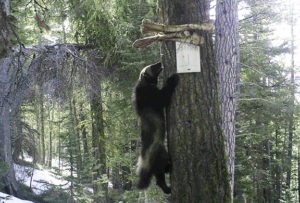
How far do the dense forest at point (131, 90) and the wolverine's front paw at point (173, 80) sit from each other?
0.06 m

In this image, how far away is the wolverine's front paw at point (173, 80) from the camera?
294cm

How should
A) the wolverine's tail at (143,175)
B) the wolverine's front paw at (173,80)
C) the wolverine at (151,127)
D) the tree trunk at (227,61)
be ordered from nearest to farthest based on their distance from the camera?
the wolverine's front paw at (173,80) < the wolverine at (151,127) < the wolverine's tail at (143,175) < the tree trunk at (227,61)

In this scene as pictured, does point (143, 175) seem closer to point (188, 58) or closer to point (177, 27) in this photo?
point (188, 58)

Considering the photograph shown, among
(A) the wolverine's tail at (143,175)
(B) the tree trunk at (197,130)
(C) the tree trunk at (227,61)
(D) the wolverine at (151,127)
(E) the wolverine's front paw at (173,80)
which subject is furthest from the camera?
(C) the tree trunk at (227,61)

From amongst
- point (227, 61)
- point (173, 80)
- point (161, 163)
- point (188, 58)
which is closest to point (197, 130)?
point (173, 80)

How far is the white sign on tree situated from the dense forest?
6 centimetres

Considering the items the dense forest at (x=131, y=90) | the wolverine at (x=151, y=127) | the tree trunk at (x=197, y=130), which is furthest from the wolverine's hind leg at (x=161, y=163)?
the tree trunk at (x=197, y=130)

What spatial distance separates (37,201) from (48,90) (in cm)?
711

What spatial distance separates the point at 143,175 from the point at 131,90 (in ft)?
25.7

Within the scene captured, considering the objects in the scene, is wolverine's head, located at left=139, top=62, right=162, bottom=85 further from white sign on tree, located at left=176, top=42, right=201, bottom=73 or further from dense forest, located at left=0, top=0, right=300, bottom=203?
white sign on tree, located at left=176, top=42, right=201, bottom=73

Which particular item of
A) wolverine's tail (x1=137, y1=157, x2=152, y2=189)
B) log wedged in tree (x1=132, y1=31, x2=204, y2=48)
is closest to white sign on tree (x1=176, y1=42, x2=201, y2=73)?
log wedged in tree (x1=132, y1=31, x2=204, y2=48)

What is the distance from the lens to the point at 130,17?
35.2ft

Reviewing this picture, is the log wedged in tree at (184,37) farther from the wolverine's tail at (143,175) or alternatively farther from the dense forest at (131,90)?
the wolverine's tail at (143,175)

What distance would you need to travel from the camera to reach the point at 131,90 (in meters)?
11.6
